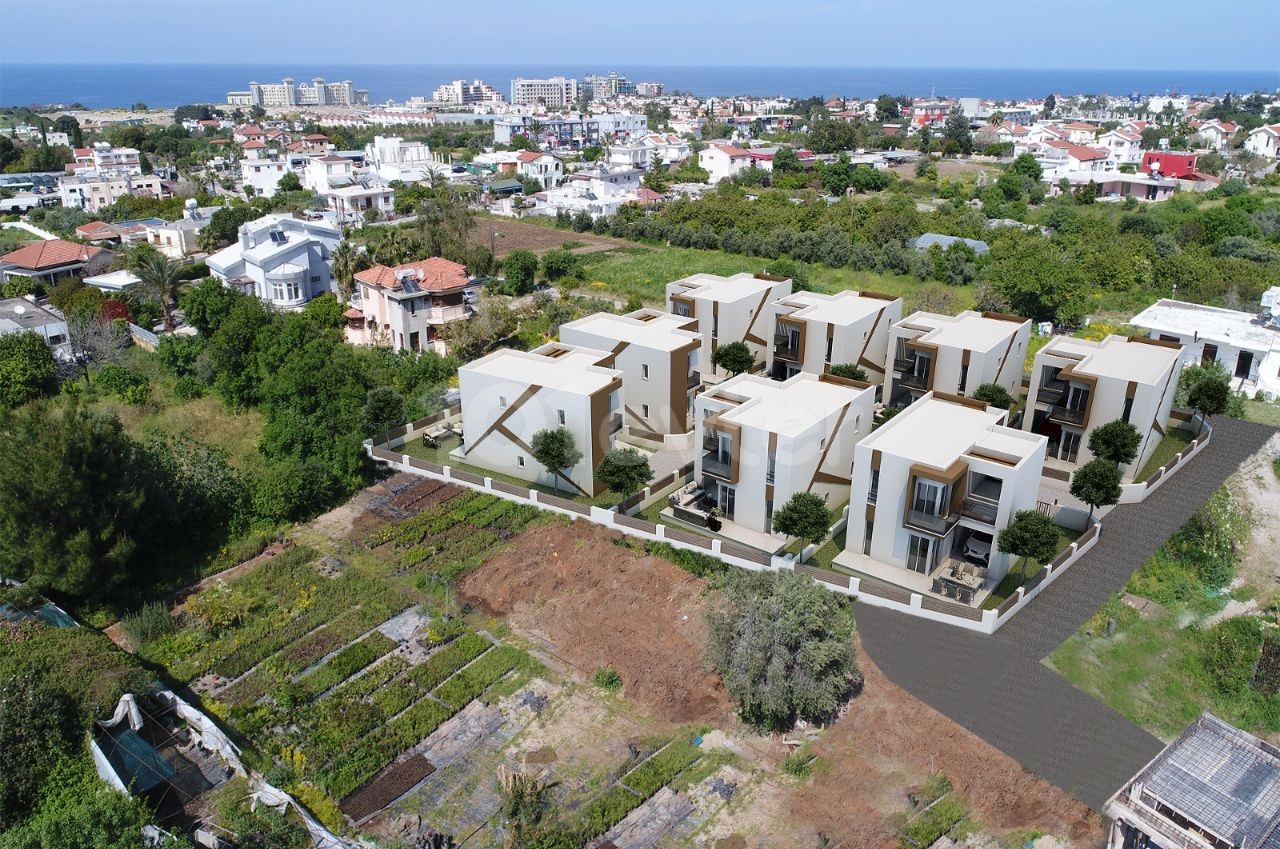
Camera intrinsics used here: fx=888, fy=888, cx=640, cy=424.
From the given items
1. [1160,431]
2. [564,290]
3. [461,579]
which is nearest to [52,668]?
[461,579]

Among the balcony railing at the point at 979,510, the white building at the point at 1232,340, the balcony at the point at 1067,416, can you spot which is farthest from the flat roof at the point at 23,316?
the white building at the point at 1232,340

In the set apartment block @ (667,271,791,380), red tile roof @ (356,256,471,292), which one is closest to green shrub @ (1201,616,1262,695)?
apartment block @ (667,271,791,380)

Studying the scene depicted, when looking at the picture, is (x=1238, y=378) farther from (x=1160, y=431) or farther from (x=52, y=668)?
(x=52, y=668)

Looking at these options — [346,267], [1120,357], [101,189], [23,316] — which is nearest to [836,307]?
[1120,357]

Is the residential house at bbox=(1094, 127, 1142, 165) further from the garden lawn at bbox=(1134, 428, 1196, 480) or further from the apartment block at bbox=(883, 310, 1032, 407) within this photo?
the garden lawn at bbox=(1134, 428, 1196, 480)

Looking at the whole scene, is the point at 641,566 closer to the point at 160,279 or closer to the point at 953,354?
the point at 953,354

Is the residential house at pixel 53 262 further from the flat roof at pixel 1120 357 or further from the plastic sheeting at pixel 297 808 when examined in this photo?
the flat roof at pixel 1120 357
